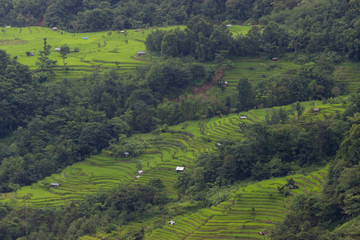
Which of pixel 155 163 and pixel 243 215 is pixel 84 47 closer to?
pixel 155 163

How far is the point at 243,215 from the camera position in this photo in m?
19.0

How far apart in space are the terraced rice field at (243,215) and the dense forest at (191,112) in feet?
3.10

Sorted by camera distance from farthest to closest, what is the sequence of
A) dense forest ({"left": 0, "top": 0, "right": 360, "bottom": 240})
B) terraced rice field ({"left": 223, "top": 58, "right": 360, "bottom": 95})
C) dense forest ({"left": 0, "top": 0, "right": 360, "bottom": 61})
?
dense forest ({"left": 0, "top": 0, "right": 360, "bottom": 61}) → terraced rice field ({"left": 223, "top": 58, "right": 360, "bottom": 95}) → dense forest ({"left": 0, "top": 0, "right": 360, "bottom": 240})

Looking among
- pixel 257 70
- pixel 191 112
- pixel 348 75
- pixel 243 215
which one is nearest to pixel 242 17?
pixel 257 70

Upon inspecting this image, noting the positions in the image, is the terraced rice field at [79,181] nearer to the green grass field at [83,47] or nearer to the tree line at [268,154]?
the tree line at [268,154]

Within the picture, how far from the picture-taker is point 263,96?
93.8ft

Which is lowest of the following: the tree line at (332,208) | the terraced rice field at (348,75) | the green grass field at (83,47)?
the tree line at (332,208)

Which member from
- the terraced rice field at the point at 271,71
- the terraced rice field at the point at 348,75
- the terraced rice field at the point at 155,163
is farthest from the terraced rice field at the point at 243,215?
the terraced rice field at the point at 271,71

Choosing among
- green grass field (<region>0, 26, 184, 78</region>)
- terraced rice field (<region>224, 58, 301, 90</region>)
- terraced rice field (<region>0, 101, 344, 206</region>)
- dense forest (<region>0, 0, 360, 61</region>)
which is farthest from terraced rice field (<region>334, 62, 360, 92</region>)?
green grass field (<region>0, 26, 184, 78</region>)

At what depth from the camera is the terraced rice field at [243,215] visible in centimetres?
1836

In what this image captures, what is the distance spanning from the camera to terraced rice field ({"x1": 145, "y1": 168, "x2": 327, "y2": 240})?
1836 cm

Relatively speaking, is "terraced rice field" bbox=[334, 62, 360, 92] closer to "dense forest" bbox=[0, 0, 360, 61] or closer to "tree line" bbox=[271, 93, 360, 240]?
"dense forest" bbox=[0, 0, 360, 61]

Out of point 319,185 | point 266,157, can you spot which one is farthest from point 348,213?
point 266,157

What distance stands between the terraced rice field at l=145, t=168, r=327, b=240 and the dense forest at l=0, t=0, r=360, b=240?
3.10ft
